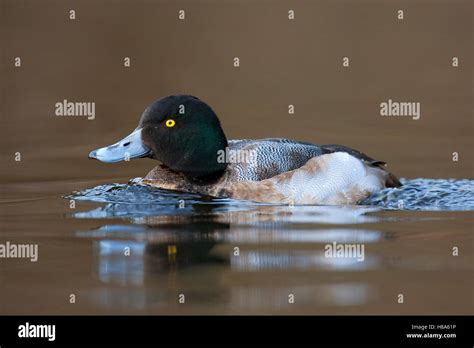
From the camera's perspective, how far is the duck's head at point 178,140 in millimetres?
10297

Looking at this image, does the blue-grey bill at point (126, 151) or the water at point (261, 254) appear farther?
the blue-grey bill at point (126, 151)

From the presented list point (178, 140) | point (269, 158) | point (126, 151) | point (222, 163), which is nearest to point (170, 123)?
point (178, 140)

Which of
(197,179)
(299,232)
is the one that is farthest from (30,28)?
(299,232)

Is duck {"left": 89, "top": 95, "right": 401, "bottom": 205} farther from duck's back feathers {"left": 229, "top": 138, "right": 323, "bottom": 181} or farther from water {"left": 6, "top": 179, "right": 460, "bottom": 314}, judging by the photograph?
water {"left": 6, "top": 179, "right": 460, "bottom": 314}

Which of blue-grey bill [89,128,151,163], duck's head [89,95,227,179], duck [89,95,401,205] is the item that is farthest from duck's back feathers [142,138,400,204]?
blue-grey bill [89,128,151,163]

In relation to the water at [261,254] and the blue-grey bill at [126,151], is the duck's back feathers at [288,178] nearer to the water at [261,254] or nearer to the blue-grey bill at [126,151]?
the water at [261,254]

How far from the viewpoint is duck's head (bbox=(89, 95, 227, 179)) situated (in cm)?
1030

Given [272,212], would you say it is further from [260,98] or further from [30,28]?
[30,28]

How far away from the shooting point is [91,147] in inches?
546

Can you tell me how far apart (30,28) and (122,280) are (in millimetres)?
12121

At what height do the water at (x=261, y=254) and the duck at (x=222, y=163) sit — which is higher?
the duck at (x=222, y=163)

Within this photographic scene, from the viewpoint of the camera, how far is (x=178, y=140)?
10.4m

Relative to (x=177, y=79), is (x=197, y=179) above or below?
below

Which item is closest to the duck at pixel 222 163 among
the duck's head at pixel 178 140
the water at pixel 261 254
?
the duck's head at pixel 178 140
